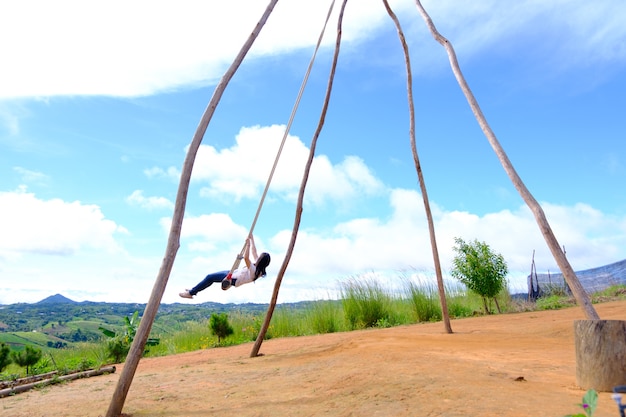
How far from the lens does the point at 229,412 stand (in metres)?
4.52

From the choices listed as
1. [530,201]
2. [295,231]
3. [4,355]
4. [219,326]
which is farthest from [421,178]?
[4,355]

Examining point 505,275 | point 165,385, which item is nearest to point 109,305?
point 505,275

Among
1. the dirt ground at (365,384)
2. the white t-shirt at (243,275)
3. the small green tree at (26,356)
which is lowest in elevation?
the dirt ground at (365,384)

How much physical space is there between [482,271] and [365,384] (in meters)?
8.71

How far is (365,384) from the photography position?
4719 mm

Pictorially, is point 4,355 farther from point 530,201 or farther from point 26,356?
point 530,201

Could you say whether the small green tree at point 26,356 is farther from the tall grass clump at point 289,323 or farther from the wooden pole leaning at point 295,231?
the tall grass clump at point 289,323

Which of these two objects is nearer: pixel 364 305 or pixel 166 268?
pixel 166 268

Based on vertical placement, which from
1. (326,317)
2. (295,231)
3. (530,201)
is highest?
(295,231)

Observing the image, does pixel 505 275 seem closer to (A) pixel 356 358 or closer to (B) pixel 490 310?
(B) pixel 490 310

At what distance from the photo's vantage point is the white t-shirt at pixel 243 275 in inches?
285

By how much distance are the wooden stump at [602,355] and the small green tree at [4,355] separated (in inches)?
328

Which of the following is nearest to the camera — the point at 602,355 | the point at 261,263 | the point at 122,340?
the point at 602,355

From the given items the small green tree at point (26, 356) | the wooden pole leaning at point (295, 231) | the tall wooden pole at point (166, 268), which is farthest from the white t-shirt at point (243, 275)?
the small green tree at point (26, 356)
